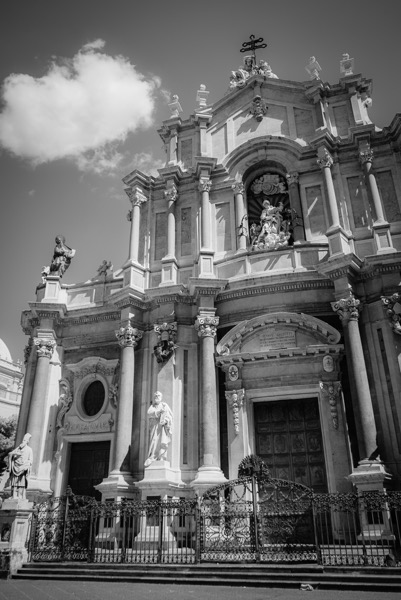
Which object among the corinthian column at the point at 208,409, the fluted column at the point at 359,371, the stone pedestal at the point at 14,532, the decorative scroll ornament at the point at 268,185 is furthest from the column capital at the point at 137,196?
the stone pedestal at the point at 14,532

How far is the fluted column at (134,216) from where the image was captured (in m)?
18.2

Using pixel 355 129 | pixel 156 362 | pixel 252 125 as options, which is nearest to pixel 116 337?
pixel 156 362

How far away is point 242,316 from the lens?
16.1 meters

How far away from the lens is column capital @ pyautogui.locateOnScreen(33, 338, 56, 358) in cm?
1738

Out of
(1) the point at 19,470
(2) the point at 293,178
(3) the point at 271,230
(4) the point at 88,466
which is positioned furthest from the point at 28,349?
(2) the point at 293,178

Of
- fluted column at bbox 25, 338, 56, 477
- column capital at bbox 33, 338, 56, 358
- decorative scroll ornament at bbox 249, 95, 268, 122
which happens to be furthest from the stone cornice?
decorative scroll ornament at bbox 249, 95, 268, 122

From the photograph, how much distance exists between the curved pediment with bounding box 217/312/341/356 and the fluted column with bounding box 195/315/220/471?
461 millimetres

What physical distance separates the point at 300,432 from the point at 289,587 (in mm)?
6497

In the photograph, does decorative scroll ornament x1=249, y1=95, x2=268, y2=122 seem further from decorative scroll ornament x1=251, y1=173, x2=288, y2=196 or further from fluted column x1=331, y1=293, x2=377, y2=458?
fluted column x1=331, y1=293, x2=377, y2=458

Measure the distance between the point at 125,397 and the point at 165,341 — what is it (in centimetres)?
213

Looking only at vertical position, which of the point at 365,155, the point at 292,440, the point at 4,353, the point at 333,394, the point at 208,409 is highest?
the point at 4,353

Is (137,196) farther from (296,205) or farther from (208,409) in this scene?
(208,409)

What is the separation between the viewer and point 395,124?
55.1 ft

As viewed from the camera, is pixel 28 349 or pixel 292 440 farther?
pixel 28 349
